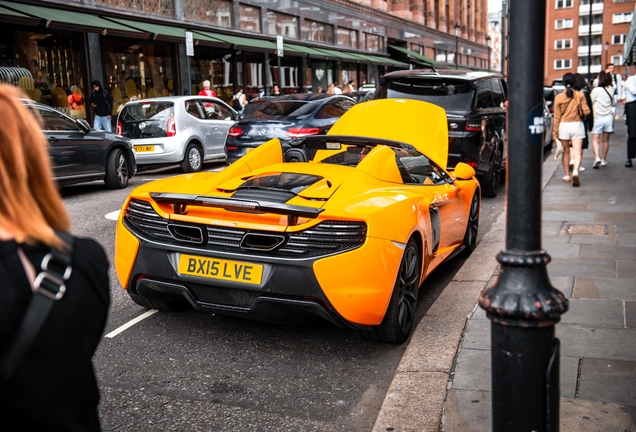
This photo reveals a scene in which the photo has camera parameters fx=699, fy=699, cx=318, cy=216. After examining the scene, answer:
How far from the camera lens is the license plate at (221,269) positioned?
12.8ft

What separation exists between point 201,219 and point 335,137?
186 centimetres

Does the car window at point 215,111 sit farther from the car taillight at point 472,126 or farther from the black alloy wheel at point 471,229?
the black alloy wheel at point 471,229

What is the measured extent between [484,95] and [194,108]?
6.41 m

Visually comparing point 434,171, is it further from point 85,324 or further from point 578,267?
point 85,324

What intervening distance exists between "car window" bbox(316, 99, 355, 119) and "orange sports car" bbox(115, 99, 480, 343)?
288 inches

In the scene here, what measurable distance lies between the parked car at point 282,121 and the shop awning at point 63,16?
23.9ft

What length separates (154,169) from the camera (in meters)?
15.2

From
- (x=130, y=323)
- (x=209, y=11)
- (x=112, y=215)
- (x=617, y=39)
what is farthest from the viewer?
(x=617, y=39)

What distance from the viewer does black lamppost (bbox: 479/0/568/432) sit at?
2.25 m

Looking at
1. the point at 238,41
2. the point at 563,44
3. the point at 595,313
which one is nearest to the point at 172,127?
the point at 595,313

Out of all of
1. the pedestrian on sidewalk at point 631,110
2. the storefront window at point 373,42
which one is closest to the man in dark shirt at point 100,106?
the pedestrian on sidewalk at point 631,110

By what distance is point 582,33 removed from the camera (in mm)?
105812

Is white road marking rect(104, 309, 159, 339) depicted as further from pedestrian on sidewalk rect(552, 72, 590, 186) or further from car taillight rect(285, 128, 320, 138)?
pedestrian on sidewalk rect(552, 72, 590, 186)

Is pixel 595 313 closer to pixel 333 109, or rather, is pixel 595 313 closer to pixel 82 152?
pixel 82 152
